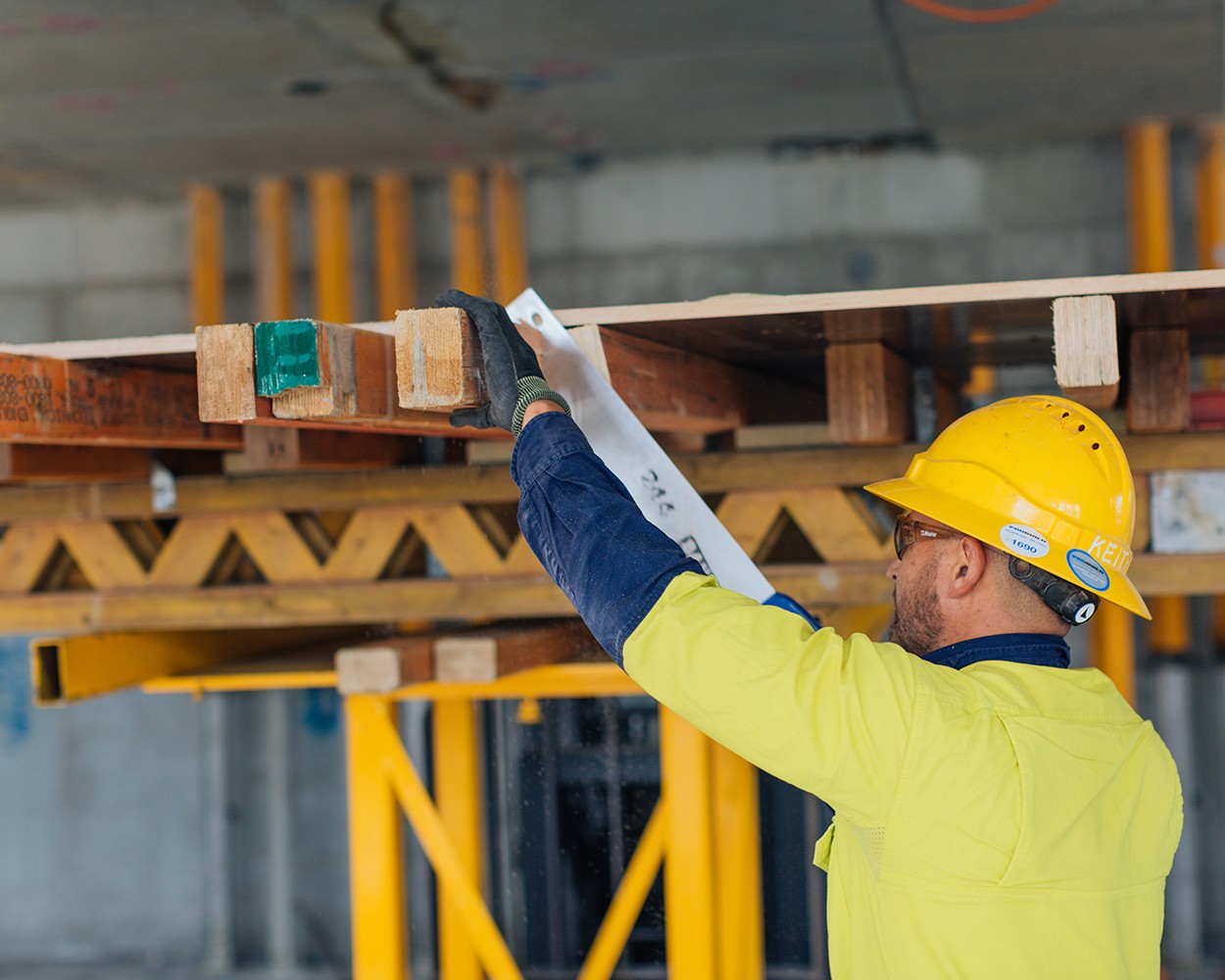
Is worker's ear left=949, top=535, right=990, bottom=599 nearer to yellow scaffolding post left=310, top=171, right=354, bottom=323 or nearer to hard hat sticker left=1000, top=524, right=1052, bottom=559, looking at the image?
hard hat sticker left=1000, top=524, right=1052, bottom=559

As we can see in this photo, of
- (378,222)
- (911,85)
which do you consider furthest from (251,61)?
(911,85)

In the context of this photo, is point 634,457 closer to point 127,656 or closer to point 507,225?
point 127,656

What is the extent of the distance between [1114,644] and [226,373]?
635 centimetres

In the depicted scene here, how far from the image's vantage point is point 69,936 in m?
9.24

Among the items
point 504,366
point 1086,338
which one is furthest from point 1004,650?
point 504,366

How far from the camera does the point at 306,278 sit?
862 cm

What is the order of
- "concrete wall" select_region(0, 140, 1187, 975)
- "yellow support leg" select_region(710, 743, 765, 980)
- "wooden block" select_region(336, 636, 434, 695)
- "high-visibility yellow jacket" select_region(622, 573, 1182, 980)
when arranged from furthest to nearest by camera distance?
"concrete wall" select_region(0, 140, 1187, 975), "yellow support leg" select_region(710, 743, 765, 980), "wooden block" select_region(336, 636, 434, 695), "high-visibility yellow jacket" select_region(622, 573, 1182, 980)

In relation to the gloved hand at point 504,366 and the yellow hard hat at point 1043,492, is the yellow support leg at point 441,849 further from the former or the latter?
the yellow hard hat at point 1043,492

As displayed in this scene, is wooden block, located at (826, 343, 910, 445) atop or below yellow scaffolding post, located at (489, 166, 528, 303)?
below

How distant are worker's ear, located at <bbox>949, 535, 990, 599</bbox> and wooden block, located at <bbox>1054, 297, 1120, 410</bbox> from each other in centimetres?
30

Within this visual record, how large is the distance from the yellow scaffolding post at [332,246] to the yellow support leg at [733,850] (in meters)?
5.05

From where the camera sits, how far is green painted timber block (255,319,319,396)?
7.02ft

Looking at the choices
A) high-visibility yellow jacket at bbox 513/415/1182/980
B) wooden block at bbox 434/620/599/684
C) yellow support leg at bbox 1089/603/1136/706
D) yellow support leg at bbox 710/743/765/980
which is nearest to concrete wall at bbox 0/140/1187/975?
yellow support leg at bbox 1089/603/1136/706

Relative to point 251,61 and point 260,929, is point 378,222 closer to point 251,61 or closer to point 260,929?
point 251,61
